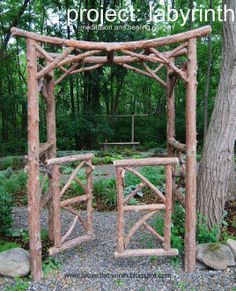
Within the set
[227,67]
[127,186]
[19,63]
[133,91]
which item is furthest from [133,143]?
[227,67]

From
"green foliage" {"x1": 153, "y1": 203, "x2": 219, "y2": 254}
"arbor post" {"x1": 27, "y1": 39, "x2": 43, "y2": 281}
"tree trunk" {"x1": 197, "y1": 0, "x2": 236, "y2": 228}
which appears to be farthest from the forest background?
"arbor post" {"x1": 27, "y1": 39, "x2": 43, "y2": 281}

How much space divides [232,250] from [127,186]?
3.20 m

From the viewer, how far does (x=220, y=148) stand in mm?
4266

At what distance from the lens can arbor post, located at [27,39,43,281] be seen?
341 centimetres

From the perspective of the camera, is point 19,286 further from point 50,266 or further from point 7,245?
point 7,245

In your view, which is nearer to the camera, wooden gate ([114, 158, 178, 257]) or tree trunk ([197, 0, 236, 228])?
wooden gate ([114, 158, 178, 257])

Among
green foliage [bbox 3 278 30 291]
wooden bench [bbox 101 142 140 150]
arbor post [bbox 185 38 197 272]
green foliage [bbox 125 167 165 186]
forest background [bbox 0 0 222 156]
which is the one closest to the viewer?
green foliage [bbox 3 278 30 291]

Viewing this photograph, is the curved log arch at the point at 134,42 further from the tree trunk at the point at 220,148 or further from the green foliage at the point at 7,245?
the green foliage at the point at 7,245

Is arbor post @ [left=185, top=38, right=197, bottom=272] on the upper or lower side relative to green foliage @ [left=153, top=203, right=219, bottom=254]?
upper

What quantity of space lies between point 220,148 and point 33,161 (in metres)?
2.45

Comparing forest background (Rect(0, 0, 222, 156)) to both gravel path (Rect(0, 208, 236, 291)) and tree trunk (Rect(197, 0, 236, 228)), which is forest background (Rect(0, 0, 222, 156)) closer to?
tree trunk (Rect(197, 0, 236, 228))

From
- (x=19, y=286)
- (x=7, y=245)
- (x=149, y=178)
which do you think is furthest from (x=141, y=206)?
(x=149, y=178)

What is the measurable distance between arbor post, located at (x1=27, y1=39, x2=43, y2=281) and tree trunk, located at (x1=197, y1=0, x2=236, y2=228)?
7.24 ft

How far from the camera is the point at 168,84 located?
462 cm
